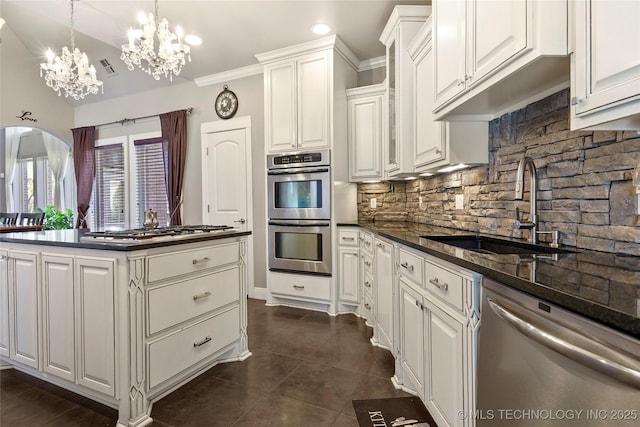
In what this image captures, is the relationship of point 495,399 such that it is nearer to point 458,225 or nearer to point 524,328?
point 524,328

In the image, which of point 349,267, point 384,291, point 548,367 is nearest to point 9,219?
point 349,267

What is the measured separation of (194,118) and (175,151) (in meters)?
0.55

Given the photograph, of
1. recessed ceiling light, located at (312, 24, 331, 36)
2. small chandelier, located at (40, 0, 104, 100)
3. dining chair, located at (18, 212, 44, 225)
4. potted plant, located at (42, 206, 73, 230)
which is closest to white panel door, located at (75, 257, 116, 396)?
small chandelier, located at (40, 0, 104, 100)

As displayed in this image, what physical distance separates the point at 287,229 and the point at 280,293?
0.75 meters

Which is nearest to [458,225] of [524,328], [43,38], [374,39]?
[524,328]

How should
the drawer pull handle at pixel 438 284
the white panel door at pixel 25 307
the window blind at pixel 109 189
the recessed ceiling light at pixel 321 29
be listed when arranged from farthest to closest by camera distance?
the window blind at pixel 109 189
the recessed ceiling light at pixel 321 29
the white panel door at pixel 25 307
the drawer pull handle at pixel 438 284

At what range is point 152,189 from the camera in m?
4.81

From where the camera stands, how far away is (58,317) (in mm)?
1793

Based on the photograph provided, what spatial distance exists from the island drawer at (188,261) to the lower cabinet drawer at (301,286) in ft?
4.33

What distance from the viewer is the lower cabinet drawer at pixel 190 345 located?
171 centimetres

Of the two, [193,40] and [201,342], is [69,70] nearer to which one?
[193,40]

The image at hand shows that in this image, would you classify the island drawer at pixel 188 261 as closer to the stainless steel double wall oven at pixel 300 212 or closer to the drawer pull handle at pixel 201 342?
the drawer pull handle at pixel 201 342

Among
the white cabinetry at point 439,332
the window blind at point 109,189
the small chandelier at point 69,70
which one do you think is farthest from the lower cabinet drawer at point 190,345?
the window blind at point 109,189

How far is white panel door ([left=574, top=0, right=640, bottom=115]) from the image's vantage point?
2.70ft
